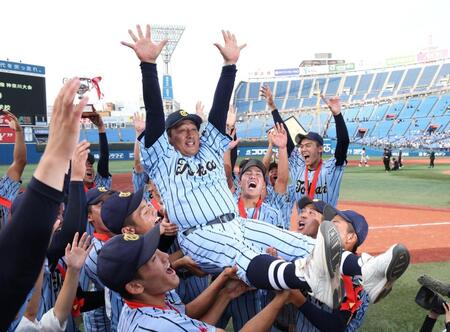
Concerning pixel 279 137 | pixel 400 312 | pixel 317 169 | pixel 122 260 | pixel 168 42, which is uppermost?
pixel 168 42

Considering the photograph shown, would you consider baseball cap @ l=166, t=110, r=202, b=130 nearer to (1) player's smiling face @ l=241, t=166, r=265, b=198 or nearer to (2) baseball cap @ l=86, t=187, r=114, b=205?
(2) baseball cap @ l=86, t=187, r=114, b=205

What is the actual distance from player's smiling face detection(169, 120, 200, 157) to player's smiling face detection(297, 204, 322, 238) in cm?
122

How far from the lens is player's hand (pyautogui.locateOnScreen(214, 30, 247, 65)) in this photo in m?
3.52

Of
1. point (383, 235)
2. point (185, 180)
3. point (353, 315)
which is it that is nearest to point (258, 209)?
point (185, 180)

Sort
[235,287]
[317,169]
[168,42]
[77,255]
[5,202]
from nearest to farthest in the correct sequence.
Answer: [77,255], [235,287], [5,202], [317,169], [168,42]

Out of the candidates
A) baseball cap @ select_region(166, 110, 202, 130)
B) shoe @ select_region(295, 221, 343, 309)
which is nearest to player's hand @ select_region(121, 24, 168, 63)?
baseball cap @ select_region(166, 110, 202, 130)

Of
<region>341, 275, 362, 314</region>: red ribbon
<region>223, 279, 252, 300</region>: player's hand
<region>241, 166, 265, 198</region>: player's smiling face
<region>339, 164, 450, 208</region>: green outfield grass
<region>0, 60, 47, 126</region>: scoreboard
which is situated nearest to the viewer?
<region>223, 279, 252, 300</region>: player's hand

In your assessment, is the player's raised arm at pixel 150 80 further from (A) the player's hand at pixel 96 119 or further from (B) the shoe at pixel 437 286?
(B) the shoe at pixel 437 286

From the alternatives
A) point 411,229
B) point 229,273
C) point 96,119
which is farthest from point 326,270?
point 411,229

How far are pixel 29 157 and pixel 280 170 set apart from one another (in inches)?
1274

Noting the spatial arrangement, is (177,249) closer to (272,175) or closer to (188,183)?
(188,183)

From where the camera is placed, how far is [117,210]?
3000 millimetres

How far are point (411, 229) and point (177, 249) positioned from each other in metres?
7.59

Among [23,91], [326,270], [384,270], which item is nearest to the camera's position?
[326,270]
